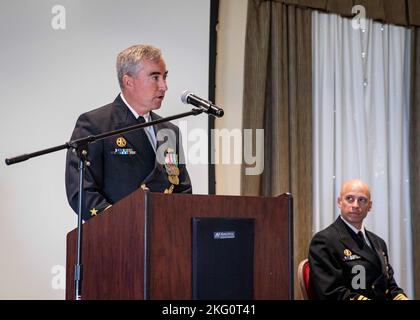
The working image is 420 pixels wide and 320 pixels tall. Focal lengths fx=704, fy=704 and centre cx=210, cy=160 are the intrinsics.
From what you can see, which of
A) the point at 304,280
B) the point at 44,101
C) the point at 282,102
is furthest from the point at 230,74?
the point at 304,280

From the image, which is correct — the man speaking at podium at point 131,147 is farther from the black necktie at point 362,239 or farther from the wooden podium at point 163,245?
the black necktie at point 362,239

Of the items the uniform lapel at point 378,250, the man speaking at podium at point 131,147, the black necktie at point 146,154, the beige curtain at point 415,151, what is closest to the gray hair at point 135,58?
the man speaking at podium at point 131,147

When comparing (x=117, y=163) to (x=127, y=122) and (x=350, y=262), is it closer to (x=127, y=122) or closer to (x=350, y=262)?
(x=127, y=122)

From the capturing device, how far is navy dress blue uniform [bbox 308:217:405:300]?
141 inches

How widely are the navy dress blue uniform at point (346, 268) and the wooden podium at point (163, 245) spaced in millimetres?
1510

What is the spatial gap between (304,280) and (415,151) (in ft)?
4.56

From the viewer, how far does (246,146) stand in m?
4.06

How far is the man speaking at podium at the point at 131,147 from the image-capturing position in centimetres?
257

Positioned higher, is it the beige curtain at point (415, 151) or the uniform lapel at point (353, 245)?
the beige curtain at point (415, 151)

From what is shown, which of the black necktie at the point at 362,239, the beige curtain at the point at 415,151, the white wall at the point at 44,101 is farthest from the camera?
the beige curtain at the point at 415,151

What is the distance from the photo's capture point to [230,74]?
414 centimetres
